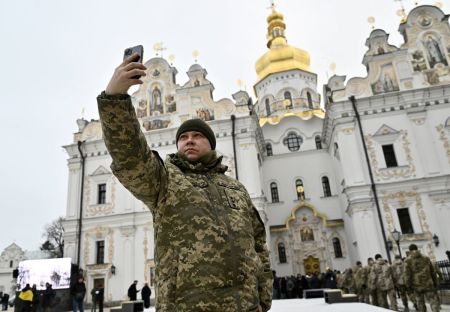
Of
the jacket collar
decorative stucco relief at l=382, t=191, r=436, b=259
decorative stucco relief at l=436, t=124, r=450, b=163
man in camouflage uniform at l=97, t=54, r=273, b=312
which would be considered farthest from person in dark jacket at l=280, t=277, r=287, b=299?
the jacket collar

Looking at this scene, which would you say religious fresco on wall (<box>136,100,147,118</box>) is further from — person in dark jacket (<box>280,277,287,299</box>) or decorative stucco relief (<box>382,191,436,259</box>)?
decorative stucco relief (<box>382,191,436,259</box>)

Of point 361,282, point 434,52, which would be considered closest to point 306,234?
point 361,282

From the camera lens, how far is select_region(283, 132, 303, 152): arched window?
26.9 m

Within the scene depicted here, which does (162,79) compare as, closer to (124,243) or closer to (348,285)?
(124,243)

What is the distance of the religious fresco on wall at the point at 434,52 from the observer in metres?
21.5

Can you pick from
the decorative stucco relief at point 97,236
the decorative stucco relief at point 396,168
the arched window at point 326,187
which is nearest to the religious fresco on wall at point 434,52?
the decorative stucco relief at point 396,168

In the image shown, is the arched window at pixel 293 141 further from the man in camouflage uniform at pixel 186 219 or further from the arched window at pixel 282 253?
the man in camouflage uniform at pixel 186 219

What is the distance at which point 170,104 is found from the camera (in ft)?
77.4

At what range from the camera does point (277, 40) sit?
3594 centimetres

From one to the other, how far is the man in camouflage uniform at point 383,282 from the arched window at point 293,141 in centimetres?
1617

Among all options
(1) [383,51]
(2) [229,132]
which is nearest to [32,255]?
(2) [229,132]

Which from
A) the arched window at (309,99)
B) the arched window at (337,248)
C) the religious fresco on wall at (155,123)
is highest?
the arched window at (309,99)

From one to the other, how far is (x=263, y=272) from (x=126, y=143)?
49.7 inches

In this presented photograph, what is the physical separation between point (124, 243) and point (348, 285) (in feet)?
40.4
